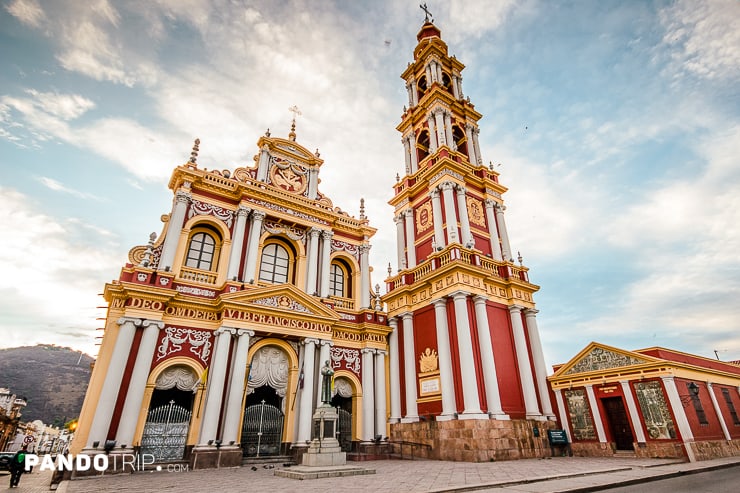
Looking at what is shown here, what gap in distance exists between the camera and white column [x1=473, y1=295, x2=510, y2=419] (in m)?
13.1

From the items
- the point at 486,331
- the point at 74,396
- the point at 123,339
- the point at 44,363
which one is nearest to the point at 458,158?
the point at 486,331

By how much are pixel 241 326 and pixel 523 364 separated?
451 inches

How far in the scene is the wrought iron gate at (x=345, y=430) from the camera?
15305mm

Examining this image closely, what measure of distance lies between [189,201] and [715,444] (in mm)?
21816

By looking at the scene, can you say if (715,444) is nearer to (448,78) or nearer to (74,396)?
(448,78)

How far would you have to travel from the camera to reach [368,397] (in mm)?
16141

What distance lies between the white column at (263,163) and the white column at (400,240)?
7482 mm

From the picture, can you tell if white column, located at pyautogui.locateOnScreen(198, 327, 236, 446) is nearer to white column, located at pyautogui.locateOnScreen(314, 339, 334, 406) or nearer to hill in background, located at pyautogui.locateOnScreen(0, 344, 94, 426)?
white column, located at pyautogui.locateOnScreen(314, 339, 334, 406)

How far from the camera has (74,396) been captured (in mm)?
73188

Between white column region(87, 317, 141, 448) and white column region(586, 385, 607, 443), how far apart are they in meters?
16.9

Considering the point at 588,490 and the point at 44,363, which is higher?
the point at 44,363

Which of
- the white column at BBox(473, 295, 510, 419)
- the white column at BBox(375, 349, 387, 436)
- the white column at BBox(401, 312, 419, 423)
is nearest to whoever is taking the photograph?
the white column at BBox(473, 295, 510, 419)

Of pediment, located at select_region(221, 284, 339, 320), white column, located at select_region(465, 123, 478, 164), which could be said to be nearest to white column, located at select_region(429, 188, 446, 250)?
white column, located at select_region(465, 123, 478, 164)

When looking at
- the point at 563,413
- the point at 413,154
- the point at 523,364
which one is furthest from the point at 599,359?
the point at 413,154
